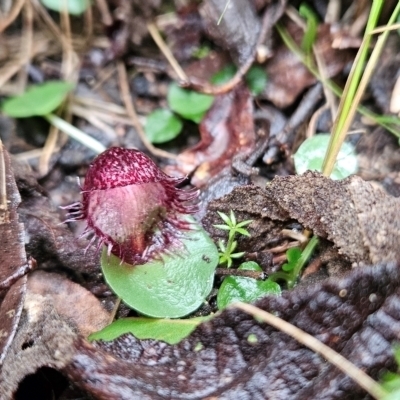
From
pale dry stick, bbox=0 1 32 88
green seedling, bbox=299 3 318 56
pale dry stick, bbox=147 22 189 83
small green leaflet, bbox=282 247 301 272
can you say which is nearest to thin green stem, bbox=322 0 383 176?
small green leaflet, bbox=282 247 301 272

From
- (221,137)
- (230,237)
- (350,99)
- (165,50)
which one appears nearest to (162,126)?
(221,137)

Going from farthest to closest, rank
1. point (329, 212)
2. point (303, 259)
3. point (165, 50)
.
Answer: point (165, 50)
point (303, 259)
point (329, 212)

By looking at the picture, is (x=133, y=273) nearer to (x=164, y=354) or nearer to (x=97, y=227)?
(x=97, y=227)

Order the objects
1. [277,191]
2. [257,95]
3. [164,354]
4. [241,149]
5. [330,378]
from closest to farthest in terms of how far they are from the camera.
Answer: [330,378] < [164,354] < [277,191] < [241,149] < [257,95]

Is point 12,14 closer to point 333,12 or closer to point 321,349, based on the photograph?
point 333,12

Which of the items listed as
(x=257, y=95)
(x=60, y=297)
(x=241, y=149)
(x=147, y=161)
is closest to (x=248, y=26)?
(x=257, y=95)

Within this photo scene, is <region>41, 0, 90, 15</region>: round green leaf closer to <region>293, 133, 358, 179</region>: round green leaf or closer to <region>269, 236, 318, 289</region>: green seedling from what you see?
<region>293, 133, 358, 179</region>: round green leaf
